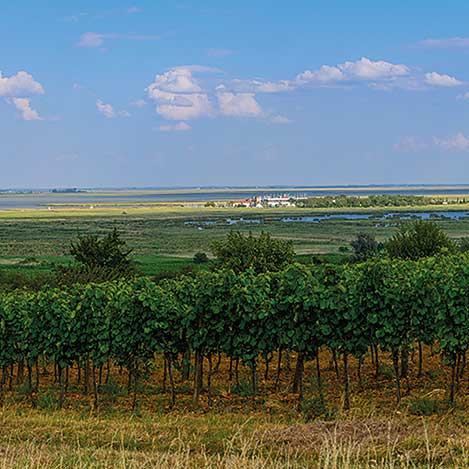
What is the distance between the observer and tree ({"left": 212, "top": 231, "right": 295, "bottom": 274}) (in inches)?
1161

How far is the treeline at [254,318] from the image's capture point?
1731cm

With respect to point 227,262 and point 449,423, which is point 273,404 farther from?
point 227,262

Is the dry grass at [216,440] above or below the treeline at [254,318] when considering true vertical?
below

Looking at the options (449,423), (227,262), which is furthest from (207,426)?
(227,262)

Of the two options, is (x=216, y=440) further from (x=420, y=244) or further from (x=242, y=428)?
(x=420, y=244)

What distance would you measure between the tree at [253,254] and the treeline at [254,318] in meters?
9.36

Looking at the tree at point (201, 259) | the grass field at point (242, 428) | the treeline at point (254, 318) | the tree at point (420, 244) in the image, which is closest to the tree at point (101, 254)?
the grass field at point (242, 428)

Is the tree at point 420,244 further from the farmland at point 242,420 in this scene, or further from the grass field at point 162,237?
the grass field at point 162,237

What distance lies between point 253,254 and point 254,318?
1194cm

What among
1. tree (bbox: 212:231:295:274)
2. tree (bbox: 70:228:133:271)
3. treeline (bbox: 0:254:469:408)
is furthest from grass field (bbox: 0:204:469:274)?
treeline (bbox: 0:254:469:408)

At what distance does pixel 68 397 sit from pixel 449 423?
11.0 metres

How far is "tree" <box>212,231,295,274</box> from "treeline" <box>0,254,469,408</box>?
9356mm

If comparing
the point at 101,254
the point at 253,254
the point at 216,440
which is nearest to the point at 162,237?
the point at 101,254

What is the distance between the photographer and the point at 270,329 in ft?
59.7
